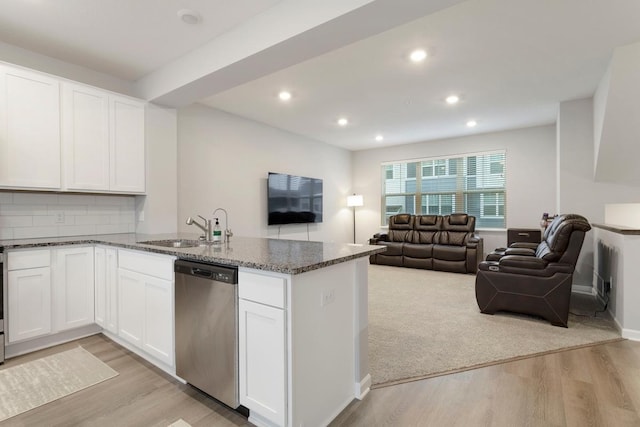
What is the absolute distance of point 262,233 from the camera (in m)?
5.39

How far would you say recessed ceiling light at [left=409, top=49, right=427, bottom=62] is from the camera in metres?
2.97

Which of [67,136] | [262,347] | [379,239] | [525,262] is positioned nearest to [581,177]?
[525,262]

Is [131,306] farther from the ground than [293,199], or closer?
closer

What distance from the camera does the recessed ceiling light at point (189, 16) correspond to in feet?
7.69

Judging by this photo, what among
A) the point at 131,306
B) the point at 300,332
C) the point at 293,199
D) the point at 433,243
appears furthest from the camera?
the point at 433,243

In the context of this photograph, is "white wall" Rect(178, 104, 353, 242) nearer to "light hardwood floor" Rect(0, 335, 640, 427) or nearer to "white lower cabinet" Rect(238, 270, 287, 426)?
"light hardwood floor" Rect(0, 335, 640, 427)

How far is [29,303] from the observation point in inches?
101

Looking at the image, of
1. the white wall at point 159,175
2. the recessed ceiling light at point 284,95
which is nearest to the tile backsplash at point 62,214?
the white wall at point 159,175

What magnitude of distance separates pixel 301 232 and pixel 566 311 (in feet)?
14.2

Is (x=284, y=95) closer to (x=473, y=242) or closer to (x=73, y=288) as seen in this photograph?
(x=73, y=288)

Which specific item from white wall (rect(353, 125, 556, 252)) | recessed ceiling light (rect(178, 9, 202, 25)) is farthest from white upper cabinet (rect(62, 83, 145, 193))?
white wall (rect(353, 125, 556, 252))

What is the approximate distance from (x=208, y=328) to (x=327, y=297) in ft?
2.48

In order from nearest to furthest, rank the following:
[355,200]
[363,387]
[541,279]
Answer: [363,387] < [541,279] < [355,200]

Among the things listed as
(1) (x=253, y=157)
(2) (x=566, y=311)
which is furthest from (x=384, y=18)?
(1) (x=253, y=157)
